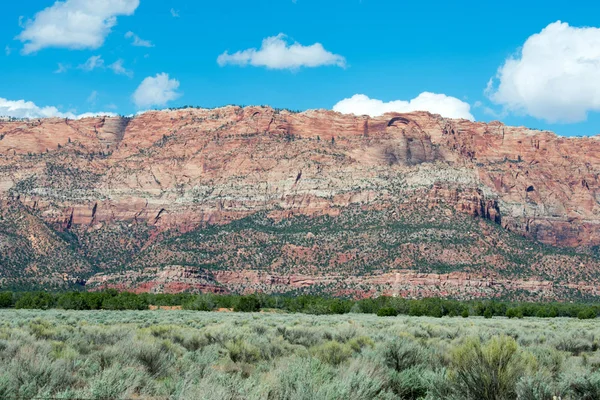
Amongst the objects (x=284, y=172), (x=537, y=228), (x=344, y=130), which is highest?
(x=344, y=130)

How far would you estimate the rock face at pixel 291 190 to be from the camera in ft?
370

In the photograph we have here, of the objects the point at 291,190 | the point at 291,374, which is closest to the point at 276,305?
the point at 291,374

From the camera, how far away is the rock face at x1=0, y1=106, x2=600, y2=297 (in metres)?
113

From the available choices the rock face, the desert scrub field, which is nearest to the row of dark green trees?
the rock face

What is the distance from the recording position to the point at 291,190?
154 metres

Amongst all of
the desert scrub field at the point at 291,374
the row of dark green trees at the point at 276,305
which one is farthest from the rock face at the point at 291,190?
the desert scrub field at the point at 291,374

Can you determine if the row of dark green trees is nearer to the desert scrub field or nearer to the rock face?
the rock face

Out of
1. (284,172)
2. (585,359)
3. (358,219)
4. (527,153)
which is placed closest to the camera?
(585,359)

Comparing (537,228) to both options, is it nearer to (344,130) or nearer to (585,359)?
(344,130)

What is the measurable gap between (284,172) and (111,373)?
151156 millimetres

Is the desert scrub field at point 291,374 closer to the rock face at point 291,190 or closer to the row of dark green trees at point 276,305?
the row of dark green trees at point 276,305

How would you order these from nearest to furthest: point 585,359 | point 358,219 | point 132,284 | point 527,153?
point 585,359 → point 132,284 → point 358,219 → point 527,153

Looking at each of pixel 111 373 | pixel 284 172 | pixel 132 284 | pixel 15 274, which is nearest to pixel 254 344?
pixel 111 373

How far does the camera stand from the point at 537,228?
170000 mm
